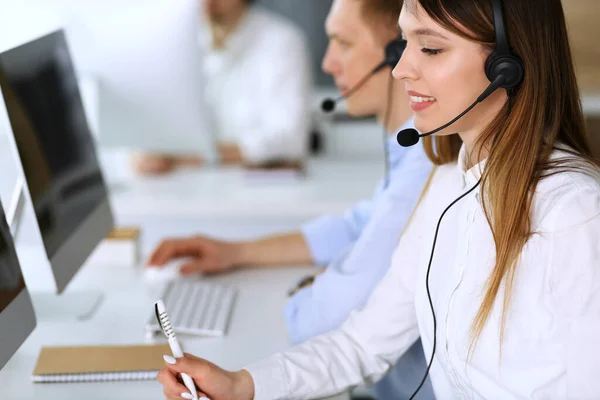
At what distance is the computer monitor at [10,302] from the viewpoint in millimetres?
1053

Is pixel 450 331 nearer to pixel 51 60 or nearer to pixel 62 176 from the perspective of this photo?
pixel 62 176

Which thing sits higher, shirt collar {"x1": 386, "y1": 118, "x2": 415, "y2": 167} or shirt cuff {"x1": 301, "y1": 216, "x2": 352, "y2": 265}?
shirt collar {"x1": 386, "y1": 118, "x2": 415, "y2": 167}

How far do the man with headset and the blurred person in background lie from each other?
109 cm

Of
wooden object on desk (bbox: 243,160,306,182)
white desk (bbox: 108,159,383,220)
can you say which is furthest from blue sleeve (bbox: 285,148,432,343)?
wooden object on desk (bbox: 243,160,306,182)

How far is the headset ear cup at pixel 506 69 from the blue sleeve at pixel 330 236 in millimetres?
799

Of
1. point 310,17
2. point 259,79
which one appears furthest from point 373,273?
point 310,17

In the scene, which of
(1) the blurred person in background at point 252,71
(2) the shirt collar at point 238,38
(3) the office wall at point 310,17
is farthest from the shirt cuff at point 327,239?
(3) the office wall at point 310,17

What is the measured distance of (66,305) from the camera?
146 cm

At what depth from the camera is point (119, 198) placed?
7.24 feet

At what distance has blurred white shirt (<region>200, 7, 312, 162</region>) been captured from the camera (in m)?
2.90

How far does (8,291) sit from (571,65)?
0.83 meters

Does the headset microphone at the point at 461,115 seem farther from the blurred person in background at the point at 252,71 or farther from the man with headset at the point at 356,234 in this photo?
the blurred person in background at the point at 252,71

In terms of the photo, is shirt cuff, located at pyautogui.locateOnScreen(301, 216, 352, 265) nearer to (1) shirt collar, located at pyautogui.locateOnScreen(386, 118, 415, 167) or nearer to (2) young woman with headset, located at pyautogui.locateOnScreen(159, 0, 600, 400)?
(1) shirt collar, located at pyautogui.locateOnScreen(386, 118, 415, 167)

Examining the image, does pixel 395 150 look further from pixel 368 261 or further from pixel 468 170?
pixel 468 170
